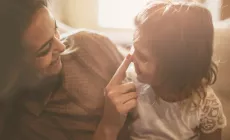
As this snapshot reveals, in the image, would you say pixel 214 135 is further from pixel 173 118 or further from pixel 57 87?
pixel 57 87

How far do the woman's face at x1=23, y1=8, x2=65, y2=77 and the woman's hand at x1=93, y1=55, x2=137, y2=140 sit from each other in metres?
0.15

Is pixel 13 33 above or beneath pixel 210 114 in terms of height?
above

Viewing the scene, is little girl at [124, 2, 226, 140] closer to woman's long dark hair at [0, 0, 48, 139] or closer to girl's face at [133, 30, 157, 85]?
girl's face at [133, 30, 157, 85]

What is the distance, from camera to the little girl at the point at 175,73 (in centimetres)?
100

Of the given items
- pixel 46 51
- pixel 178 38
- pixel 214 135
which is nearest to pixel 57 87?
pixel 46 51

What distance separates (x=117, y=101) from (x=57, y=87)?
17 cm

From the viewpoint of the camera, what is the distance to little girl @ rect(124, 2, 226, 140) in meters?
1.00

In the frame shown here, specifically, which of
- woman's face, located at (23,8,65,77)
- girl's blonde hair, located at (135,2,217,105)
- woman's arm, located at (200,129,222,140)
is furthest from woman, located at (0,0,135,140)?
woman's arm, located at (200,129,222,140)

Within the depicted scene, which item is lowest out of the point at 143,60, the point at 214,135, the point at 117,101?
the point at 214,135

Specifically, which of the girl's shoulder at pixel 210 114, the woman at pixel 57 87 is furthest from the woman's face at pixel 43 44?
the girl's shoulder at pixel 210 114

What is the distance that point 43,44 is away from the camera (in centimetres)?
99

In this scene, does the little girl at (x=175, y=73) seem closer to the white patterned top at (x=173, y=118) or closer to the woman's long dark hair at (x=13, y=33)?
the white patterned top at (x=173, y=118)

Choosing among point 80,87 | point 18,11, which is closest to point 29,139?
point 80,87

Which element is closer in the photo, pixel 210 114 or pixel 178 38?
pixel 178 38
